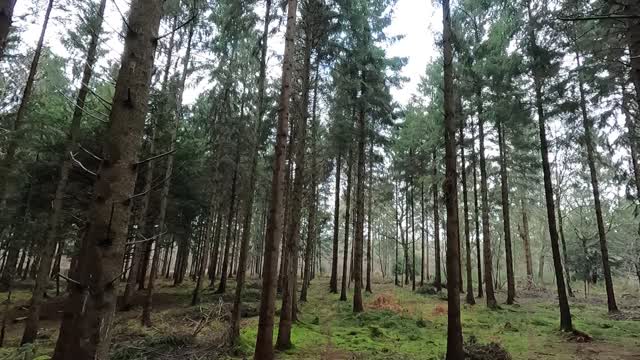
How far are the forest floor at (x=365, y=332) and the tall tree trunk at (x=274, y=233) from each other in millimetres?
1163

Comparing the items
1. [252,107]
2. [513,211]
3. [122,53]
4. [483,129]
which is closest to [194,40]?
[252,107]

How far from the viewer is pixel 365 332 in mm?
11852

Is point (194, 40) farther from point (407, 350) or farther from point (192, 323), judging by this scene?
point (407, 350)

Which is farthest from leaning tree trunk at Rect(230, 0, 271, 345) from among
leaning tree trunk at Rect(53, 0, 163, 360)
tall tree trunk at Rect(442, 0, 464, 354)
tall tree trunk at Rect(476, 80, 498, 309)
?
tall tree trunk at Rect(476, 80, 498, 309)

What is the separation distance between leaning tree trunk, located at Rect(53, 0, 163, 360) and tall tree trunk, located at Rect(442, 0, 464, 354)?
704 cm

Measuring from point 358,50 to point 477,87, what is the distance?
7.06 metres

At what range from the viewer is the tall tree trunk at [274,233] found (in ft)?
24.8

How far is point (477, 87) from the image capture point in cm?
1753

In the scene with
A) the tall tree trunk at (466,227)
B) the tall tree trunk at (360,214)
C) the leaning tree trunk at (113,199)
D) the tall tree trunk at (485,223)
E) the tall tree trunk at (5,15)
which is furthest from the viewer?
the tall tree trunk at (466,227)

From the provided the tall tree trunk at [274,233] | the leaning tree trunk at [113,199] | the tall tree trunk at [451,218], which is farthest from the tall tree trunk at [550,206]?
the leaning tree trunk at [113,199]

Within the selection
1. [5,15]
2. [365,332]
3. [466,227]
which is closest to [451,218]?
[365,332]

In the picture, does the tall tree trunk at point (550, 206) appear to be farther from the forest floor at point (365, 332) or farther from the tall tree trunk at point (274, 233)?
the tall tree trunk at point (274, 233)

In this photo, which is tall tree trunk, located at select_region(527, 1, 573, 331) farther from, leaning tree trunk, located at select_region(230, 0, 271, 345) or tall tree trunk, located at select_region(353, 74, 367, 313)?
leaning tree trunk, located at select_region(230, 0, 271, 345)

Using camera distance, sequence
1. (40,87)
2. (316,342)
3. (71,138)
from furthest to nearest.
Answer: (40,87) < (316,342) < (71,138)
